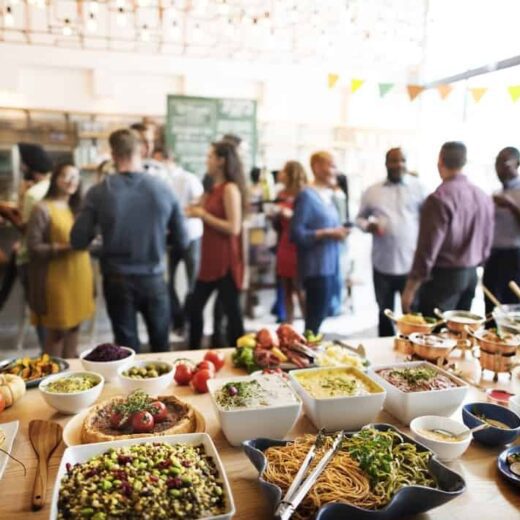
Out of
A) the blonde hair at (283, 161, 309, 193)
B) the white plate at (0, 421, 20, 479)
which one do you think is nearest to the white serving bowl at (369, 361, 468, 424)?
the white plate at (0, 421, 20, 479)

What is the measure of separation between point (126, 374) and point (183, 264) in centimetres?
277

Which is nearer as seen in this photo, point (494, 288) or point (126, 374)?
point (126, 374)

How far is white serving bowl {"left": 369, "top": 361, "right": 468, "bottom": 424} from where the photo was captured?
1324 millimetres

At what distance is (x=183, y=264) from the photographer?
13.9 feet

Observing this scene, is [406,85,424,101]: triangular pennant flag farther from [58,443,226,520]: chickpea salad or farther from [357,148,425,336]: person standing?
[58,443,226,520]: chickpea salad

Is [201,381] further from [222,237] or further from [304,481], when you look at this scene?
[222,237]

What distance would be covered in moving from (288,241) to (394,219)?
0.97 meters

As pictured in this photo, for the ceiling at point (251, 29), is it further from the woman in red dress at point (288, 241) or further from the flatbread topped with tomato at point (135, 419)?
the flatbread topped with tomato at point (135, 419)

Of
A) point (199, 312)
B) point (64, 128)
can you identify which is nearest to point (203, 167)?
point (64, 128)

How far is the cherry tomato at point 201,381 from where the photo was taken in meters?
1.53

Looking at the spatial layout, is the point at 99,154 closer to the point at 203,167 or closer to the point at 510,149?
the point at 203,167

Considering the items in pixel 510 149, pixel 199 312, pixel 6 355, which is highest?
pixel 510 149

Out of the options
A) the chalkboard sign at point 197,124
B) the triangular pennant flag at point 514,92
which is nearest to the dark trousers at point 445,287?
the triangular pennant flag at point 514,92

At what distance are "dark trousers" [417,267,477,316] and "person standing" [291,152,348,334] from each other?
63 cm
